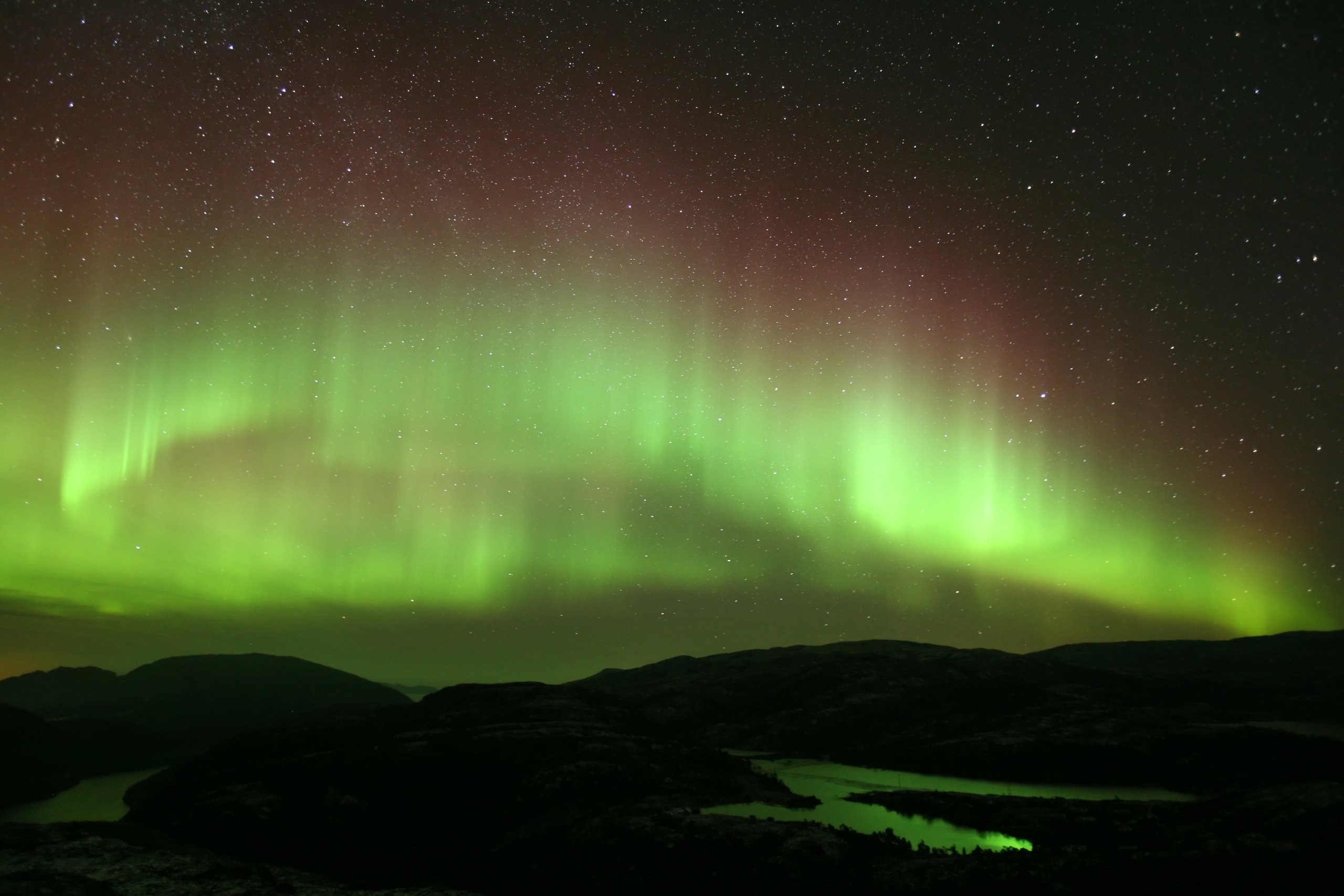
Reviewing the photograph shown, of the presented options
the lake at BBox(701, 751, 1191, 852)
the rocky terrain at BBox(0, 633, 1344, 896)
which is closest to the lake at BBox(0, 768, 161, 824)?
the rocky terrain at BBox(0, 633, 1344, 896)

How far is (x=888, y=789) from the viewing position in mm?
49469

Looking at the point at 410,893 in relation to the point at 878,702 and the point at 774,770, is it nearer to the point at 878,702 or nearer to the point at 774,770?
the point at 774,770

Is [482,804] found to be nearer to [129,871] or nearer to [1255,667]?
[129,871]

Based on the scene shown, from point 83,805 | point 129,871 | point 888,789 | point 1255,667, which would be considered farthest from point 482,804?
point 1255,667

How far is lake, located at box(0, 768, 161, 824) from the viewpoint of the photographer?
188 ft

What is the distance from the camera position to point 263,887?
29.9m

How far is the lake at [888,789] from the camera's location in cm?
3441

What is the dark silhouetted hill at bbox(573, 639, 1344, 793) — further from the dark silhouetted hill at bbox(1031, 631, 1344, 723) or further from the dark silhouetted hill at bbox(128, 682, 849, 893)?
the dark silhouetted hill at bbox(128, 682, 849, 893)

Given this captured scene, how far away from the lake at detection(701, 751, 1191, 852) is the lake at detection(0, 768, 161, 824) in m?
52.1

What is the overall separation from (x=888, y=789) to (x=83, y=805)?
73.8m

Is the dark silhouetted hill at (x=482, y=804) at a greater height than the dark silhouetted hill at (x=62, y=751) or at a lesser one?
greater

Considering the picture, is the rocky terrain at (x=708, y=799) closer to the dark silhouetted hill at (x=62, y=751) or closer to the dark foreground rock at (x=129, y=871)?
the dark foreground rock at (x=129, y=871)

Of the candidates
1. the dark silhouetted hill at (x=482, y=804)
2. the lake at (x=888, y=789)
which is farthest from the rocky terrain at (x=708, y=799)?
the lake at (x=888, y=789)

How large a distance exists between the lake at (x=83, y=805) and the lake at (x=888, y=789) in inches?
2052
